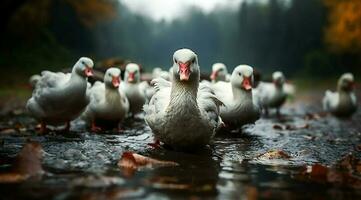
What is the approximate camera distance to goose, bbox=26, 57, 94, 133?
6.19 meters

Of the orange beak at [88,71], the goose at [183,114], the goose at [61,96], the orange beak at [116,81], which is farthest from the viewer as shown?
the orange beak at [116,81]

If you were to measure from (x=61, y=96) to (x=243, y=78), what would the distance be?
7.49 ft

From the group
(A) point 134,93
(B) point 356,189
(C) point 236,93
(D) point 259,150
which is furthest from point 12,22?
(B) point 356,189

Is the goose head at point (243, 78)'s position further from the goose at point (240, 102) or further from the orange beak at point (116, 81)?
the orange beak at point (116, 81)

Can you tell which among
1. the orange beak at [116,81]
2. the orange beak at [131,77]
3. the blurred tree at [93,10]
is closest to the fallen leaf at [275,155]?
the orange beak at [116,81]

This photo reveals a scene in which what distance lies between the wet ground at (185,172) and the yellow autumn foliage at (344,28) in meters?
21.0

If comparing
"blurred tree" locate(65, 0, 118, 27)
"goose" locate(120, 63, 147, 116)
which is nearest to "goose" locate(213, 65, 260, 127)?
"goose" locate(120, 63, 147, 116)

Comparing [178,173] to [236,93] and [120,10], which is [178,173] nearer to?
[236,93]

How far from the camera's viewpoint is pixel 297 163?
4121 millimetres

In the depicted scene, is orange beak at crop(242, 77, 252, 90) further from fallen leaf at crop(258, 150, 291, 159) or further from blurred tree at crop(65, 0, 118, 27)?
blurred tree at crop(65, 0, 118, 27)

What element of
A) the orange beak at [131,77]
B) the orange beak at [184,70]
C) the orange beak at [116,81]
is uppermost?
the orange beak at [131,77]

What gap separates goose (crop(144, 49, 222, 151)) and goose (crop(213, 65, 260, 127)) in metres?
1.87

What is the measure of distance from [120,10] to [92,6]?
1859mm

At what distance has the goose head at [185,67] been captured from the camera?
414 centimetres
